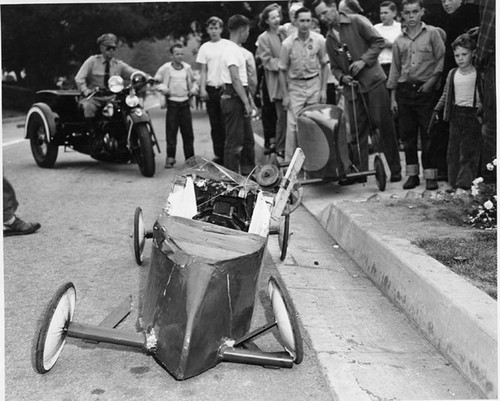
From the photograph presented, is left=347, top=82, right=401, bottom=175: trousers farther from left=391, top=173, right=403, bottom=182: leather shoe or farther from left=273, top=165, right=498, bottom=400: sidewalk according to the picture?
left=273, top=165, right=498, bottom=400: sidewalk

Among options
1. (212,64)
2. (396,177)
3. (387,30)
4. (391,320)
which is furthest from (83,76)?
(391,320)

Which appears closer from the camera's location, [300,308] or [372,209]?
[300,308]

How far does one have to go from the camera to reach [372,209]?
6125mm

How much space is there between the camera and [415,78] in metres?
7.45

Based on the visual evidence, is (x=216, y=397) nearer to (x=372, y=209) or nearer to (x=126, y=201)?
(x=372, y=209)

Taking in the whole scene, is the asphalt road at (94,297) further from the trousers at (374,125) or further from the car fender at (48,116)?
the trousers at (374,125)

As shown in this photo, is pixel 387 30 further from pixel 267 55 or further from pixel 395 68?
pixel 395 68

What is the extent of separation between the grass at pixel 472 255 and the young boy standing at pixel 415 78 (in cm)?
250

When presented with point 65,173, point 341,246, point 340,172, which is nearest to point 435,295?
point 341,246

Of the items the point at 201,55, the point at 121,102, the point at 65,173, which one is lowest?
the point at 65,173

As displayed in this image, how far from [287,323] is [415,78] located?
4.80 metres

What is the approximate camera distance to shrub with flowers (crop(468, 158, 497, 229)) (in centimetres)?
520

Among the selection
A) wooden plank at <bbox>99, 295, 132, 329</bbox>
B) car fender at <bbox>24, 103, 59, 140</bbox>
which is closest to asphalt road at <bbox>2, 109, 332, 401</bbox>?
wooden plank at <bbox>99, 295, 132, 329</bbox>

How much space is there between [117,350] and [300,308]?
1.23 metres
